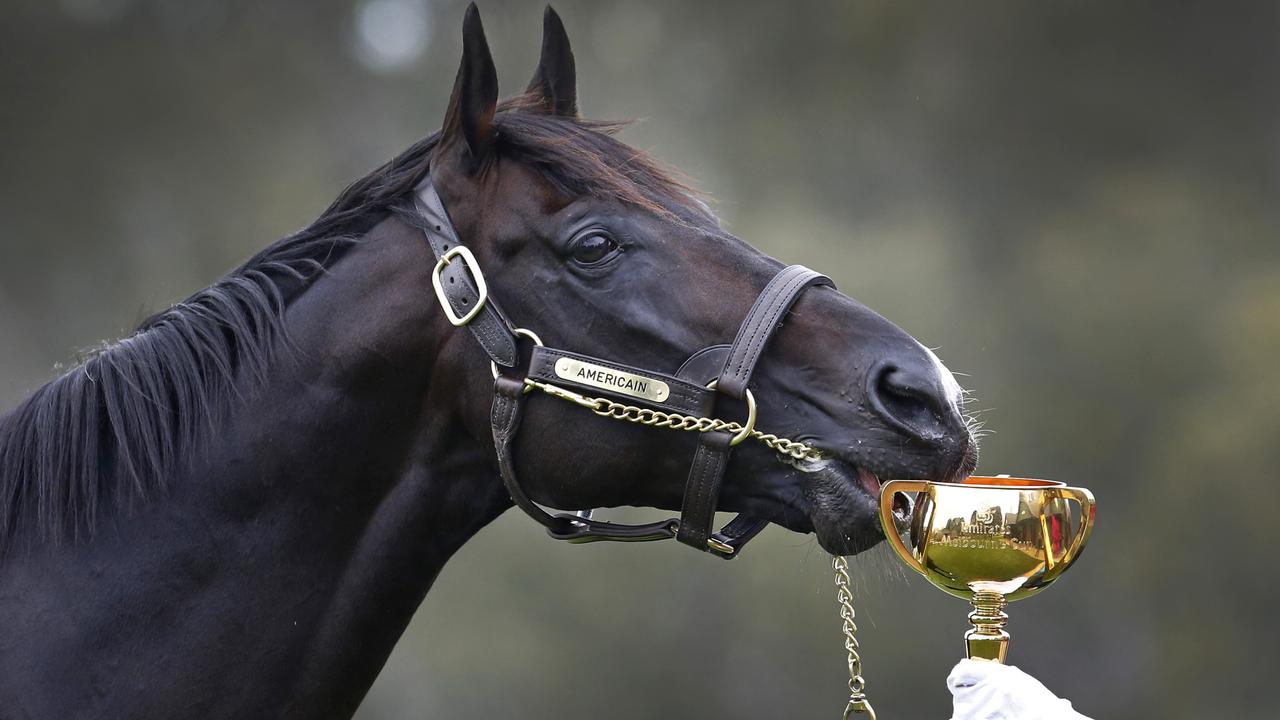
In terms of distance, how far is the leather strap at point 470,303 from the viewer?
1.56 m

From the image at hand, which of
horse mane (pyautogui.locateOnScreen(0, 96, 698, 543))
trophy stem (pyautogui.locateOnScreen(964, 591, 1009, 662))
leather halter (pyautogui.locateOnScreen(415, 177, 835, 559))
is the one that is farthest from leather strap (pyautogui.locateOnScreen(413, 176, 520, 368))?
trophy stem (pyautogui.locateOnScreen(964, 591, 1009, 662))

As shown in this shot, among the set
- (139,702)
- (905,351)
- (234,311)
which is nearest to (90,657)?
(139,702)

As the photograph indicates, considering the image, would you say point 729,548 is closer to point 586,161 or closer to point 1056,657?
point 586,161

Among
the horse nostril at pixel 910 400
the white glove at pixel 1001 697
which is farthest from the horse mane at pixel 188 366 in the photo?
the white glove at pixel 1001 697

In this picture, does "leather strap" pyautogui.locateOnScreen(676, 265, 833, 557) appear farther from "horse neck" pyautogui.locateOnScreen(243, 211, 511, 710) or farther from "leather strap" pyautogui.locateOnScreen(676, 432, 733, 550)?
"horse neck" pyautogui.locateOnScreen(243, 211, 511, 710)

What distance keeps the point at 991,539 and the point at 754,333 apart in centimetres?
44

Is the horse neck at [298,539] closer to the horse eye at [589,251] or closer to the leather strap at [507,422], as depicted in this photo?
the leather strap at [507,422]

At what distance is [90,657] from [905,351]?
118 cm

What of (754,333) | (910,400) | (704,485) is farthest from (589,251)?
(910,400)

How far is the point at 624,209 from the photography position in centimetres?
164

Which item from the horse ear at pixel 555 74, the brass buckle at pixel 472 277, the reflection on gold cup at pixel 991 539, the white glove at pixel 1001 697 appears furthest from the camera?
the horse ear at pixel 555 74

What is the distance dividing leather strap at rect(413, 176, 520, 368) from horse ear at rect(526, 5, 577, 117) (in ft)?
1.33

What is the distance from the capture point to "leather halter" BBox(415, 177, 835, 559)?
152 centimetres

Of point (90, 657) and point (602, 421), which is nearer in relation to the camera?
point (90, 657)
